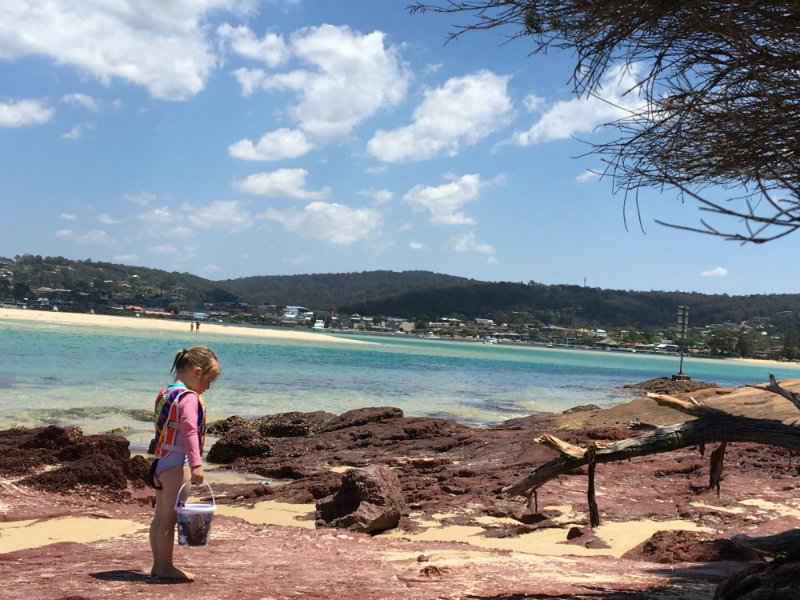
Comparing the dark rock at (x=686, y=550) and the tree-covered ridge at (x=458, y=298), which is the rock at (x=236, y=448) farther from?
the tree-covered ridge at (x=458, y=298)

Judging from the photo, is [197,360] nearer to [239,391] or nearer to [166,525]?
[166,525]

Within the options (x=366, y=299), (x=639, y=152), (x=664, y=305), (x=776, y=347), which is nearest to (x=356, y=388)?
(x=639, y=152)

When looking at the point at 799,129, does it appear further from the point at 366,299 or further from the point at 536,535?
the point at 366,299

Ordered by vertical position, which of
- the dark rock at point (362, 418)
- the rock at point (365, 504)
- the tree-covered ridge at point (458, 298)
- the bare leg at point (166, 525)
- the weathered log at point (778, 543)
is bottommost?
the dark rock at point (362, 418)

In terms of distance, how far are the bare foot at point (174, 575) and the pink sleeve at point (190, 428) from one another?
2.00 feet

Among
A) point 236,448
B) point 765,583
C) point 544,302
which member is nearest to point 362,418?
point 236,448

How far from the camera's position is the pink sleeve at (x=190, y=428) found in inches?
159

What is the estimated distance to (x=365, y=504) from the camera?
614 centimetres

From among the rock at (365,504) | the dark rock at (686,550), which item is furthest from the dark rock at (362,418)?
the dark rock at (686,550)

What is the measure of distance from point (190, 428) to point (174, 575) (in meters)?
0.85

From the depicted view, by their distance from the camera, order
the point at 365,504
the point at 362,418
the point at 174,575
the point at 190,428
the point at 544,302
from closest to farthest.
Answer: the point at 174,575
the point at 190,428
the point at 365,504
the point at 362,418
the point at 544,302

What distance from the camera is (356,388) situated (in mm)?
25609

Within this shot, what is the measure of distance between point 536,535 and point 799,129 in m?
3.98

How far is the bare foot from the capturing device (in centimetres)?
389
